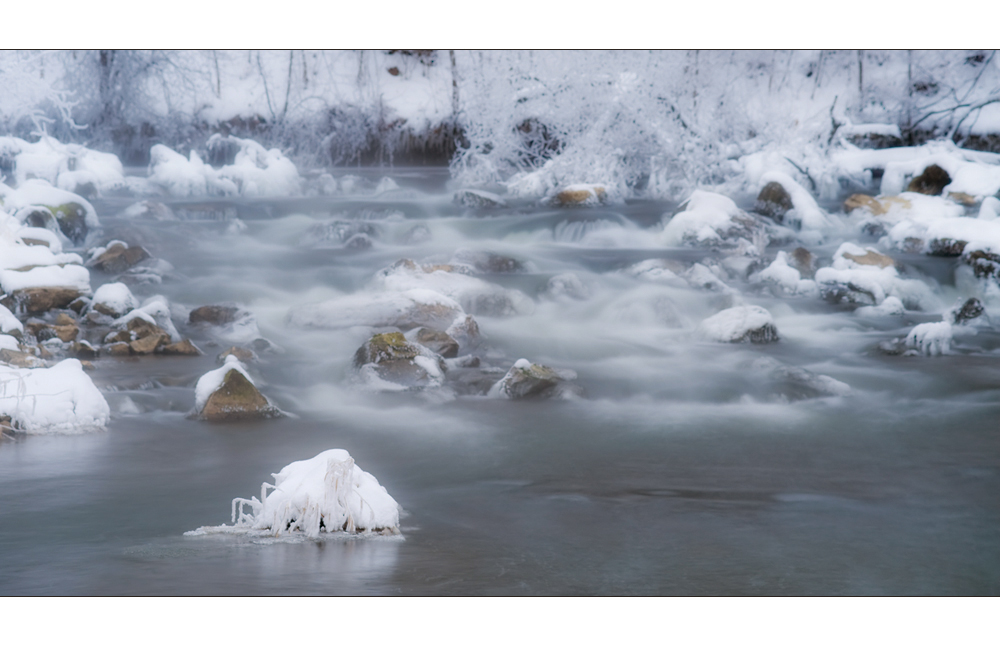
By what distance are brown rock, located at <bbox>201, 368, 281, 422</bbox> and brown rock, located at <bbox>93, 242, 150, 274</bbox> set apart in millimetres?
952

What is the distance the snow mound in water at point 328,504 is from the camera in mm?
2352

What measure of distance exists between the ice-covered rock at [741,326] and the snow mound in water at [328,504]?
74.9 inches

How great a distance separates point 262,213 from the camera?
13.3 feet

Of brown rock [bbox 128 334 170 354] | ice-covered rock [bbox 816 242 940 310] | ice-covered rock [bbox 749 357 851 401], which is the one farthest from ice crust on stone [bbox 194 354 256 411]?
ice-covered rock [bbox 816 242 940 310]

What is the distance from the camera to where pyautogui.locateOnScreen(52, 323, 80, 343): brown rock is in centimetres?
370

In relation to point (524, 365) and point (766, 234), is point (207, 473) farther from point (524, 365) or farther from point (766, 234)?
point (766, 234)

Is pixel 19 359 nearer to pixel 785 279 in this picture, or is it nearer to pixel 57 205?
pixel 57 205

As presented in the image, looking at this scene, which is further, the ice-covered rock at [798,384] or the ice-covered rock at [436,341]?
the ice-covered rock at [436,341]

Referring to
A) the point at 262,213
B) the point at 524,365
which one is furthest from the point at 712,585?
the point at 262,213

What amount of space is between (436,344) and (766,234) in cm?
174

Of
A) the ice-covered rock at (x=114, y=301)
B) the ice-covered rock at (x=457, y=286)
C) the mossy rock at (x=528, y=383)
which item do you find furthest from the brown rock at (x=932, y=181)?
the ice-covered rock at (x=114, y=301)

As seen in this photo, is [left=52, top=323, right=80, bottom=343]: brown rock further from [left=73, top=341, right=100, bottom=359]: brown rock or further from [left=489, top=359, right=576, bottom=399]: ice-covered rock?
[left=489, top=359, right=576, bottom=399]: ice-covered rock

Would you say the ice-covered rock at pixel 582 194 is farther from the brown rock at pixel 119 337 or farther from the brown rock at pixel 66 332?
the brown rock at pixel 66 332

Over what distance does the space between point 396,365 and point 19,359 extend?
1.45 meters
